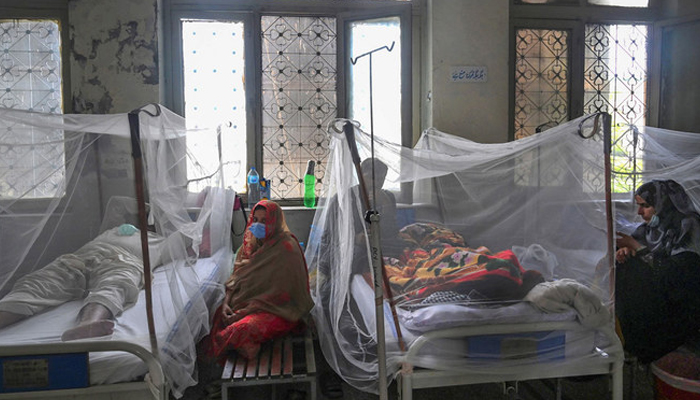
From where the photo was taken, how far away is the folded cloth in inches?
82.2

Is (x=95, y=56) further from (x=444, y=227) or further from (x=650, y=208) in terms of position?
(x=650, y=208)

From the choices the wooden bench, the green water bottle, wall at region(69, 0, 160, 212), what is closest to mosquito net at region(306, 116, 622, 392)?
the wooden bench

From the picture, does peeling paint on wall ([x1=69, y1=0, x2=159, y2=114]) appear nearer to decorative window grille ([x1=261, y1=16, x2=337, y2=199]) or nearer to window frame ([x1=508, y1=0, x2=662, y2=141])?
decorative window grille ([x1=261, y1=16, x2=337, y2=199])

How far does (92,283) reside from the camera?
256cm

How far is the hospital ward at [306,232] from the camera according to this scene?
2.07 meters

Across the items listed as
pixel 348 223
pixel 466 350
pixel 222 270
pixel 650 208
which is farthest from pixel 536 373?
pixel 222 270

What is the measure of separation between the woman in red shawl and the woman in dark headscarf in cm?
166

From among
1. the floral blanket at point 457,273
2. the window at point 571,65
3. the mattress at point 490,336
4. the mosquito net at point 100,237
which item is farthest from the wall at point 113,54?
the window at point 571,65

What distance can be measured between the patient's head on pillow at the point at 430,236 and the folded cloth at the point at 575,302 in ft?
1.69

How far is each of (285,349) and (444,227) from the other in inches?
39.8

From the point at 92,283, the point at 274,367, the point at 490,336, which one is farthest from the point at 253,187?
the point at 490,336

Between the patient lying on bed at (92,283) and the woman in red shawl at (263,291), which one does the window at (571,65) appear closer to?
the woman in red shawl at (263,291)

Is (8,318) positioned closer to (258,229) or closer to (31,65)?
(258,229)

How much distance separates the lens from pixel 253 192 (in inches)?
161
